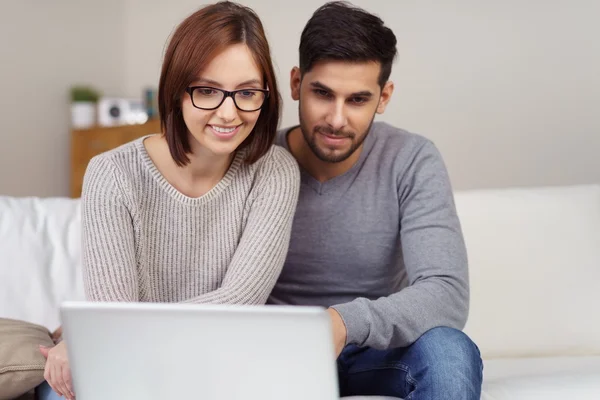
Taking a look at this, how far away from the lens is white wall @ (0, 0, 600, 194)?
3939 mm

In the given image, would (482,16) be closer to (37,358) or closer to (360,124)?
(360,124)

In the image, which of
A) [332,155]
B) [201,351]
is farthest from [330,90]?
[201,351]

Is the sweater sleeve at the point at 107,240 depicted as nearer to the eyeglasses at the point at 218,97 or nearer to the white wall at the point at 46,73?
the eyeglasses at the point at 218,97

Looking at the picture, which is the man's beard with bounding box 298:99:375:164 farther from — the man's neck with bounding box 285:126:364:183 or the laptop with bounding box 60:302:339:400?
the laptop with bounding box 60:302:339:400

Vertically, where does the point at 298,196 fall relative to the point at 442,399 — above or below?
above

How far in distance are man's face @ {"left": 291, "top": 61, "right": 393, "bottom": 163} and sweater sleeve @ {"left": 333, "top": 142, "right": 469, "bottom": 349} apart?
0.49ft

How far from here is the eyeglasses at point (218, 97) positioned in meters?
1.46

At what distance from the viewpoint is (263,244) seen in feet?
5.06

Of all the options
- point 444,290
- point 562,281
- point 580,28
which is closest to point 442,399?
point 444,290

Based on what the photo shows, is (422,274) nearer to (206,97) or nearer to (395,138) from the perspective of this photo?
(395,138)

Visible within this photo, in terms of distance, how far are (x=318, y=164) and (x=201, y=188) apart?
29 cm

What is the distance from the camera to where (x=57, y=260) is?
1.94 metres

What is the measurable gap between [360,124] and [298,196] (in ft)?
0.68

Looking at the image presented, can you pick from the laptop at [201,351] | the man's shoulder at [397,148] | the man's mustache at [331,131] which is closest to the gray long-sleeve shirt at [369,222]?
the man's shoulder at [397,148]
